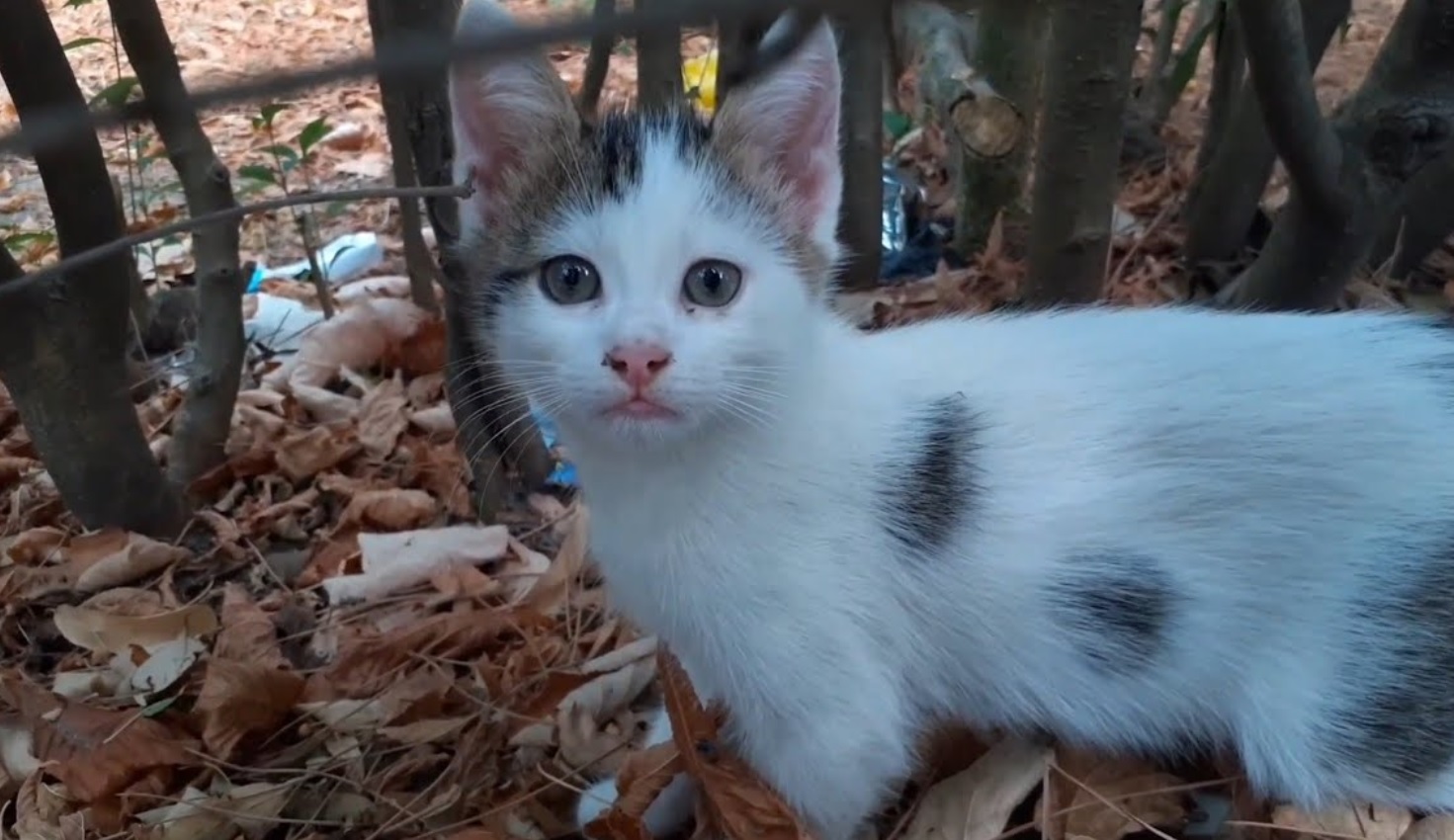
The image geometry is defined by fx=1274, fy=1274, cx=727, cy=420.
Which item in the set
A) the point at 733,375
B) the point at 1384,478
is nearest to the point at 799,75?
the point at 733,375

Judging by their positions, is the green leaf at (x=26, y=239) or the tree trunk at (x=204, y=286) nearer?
the tree trunk at (x=204, y=286)

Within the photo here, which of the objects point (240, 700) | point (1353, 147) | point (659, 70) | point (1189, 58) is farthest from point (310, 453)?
point (1189, 58)

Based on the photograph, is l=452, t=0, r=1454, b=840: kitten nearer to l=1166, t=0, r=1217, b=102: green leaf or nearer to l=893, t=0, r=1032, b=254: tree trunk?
l=893, t=0, r=1032, b=254: tree trunk

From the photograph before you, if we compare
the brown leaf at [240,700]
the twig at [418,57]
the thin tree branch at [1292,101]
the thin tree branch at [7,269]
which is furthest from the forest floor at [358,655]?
the twig at [418,57]

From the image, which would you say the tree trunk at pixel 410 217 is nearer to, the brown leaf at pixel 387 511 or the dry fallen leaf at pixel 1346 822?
the brown leaf at pixel 387 511

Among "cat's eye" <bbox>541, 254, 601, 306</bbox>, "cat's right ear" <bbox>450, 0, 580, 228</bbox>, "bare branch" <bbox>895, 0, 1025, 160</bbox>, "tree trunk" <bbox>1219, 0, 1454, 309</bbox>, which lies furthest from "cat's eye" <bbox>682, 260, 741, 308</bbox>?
"bare branch" <bbox>895, 0, 1025, 160</bbox>

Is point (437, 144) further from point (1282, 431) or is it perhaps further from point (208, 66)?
point (208, 66)
